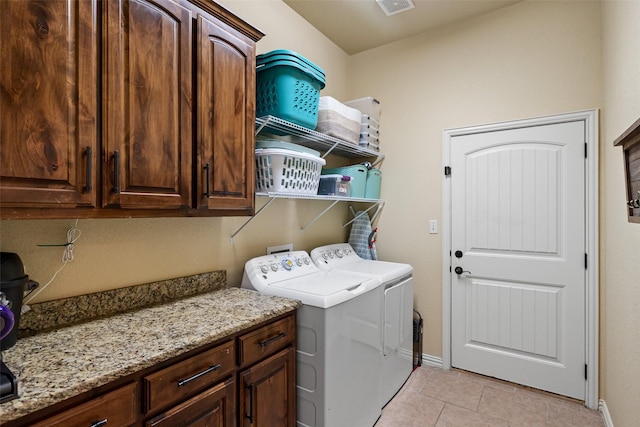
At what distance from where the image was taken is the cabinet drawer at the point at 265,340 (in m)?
1.42

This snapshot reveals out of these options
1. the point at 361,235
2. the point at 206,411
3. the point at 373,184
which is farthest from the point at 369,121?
the point at 206,411

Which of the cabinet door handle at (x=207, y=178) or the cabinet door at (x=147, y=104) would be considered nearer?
the cabinet door at (x=147, y=104)

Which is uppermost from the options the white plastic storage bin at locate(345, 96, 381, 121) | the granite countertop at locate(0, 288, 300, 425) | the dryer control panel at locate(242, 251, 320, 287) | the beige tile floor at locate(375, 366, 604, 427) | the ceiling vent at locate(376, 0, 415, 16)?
the ceiling vent at locate(376, 0, 415, 16)

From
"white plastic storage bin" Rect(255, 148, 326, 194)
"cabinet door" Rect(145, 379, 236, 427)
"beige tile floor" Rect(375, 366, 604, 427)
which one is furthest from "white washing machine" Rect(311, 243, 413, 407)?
"cabinet door" Rect(145, 379, 236, 427)

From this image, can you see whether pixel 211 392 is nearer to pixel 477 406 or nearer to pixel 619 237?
pixel 477 406

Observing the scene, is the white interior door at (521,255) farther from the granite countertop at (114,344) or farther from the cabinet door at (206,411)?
the cabinet door at (206,411)

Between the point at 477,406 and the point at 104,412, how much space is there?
2.28 metres

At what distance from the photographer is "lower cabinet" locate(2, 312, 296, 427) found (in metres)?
0.96

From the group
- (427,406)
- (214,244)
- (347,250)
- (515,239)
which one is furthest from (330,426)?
(515,239)

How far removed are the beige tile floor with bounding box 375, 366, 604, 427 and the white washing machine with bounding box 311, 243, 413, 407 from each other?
0.12 m

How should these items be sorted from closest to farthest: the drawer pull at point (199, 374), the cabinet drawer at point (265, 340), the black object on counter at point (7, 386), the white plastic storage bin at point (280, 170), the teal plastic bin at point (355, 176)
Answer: the black object on counter at point (7, 386) → the drawer pull at point (199, 374) → the cabinet drawer at point (265, 340) → the white plastic storage bin at point (280, 170) → the teal plastic bin at point (355, 176)

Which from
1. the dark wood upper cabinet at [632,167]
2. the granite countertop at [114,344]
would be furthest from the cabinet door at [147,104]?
the dark wood upper cabinet at [632,167]

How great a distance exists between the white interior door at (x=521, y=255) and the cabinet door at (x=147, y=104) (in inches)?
85.7

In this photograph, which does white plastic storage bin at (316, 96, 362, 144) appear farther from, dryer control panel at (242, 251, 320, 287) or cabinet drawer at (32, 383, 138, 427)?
A: cabinet drawer at (32, 383, 138, 427)
